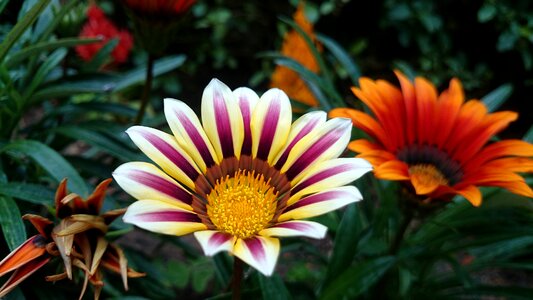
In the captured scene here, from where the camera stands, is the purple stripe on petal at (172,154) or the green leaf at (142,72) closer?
the purple stripe on petal at (172,154)

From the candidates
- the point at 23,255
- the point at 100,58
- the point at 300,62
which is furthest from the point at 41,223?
the point at 300,62

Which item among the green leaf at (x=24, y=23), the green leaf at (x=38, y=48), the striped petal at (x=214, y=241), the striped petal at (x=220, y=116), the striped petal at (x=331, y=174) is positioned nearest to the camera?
the striped petal at (x=214, y=241)

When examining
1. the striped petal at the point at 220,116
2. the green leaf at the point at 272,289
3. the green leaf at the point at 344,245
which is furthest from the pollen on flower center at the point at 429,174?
the striped petal at the point at 220,116

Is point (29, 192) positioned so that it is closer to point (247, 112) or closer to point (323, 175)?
point (247, 112)

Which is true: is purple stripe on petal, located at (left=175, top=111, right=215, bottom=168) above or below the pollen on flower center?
below

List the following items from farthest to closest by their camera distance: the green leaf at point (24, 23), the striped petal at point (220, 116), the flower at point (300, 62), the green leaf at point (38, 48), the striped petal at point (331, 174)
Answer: the flower at point (300, 62) < the green leaf at point (38, 48) < the green leaf at point (24, 23) < the striped petal at point (220, 116) < the striped petal at point (331, 174)

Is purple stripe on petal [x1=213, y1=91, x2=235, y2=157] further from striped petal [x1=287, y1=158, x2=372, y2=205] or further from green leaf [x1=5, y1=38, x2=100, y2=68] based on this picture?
green leaf [x1=5, y1=38, x2=100, y2=68]

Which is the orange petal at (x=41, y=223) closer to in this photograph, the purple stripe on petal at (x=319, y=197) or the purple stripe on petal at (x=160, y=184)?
the purple stripe on petal at (x=160, y=184)

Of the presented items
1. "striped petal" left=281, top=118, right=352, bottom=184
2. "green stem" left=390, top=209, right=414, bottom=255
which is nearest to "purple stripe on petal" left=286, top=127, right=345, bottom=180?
"striped petal" left=281, top=118, right=352, bottom=184
